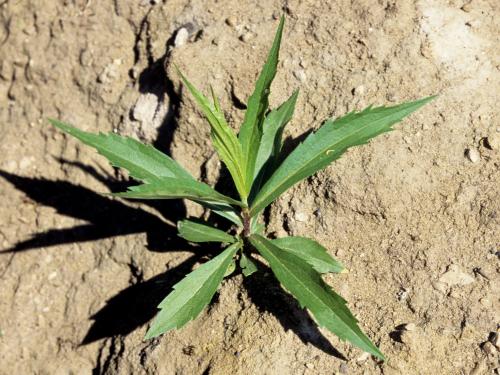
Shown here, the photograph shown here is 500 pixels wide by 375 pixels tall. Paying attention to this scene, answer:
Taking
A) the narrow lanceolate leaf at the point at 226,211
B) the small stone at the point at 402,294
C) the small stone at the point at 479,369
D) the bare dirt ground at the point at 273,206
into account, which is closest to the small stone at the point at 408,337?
the bare dirt ground at the point at 273,206

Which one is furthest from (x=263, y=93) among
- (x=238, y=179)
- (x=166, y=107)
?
(x=166, y=107)

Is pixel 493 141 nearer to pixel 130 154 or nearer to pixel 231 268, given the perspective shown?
pixel 231 268

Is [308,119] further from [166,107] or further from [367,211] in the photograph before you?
[166,107]

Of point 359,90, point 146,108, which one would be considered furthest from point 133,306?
point 359,90

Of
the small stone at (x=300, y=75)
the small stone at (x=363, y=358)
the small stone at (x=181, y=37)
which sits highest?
the small stone at (x=181, y=37)

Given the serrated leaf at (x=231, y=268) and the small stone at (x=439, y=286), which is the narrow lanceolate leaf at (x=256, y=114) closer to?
the serrated leaf at (x=231, y=268)

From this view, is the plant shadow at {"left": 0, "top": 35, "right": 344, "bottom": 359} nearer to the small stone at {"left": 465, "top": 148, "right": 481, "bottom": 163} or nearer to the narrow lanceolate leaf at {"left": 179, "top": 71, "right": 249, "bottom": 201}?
the narrow lanceolate leaf at {"left": 179, "top": 71, "right": 249, "bottom": 201}

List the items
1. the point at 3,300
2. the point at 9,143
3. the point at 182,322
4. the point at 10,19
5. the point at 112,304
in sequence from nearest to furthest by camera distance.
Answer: the point at 182,322 < the point at 112,304 < the point at 3,300 < the point at 9,143 < the point at 10,19

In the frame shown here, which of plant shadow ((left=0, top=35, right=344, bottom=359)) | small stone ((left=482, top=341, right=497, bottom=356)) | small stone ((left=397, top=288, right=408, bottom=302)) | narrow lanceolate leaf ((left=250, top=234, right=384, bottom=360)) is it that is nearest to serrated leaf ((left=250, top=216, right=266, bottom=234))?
plant shadow ((left=0, top=35, right=344, bottom=359))
